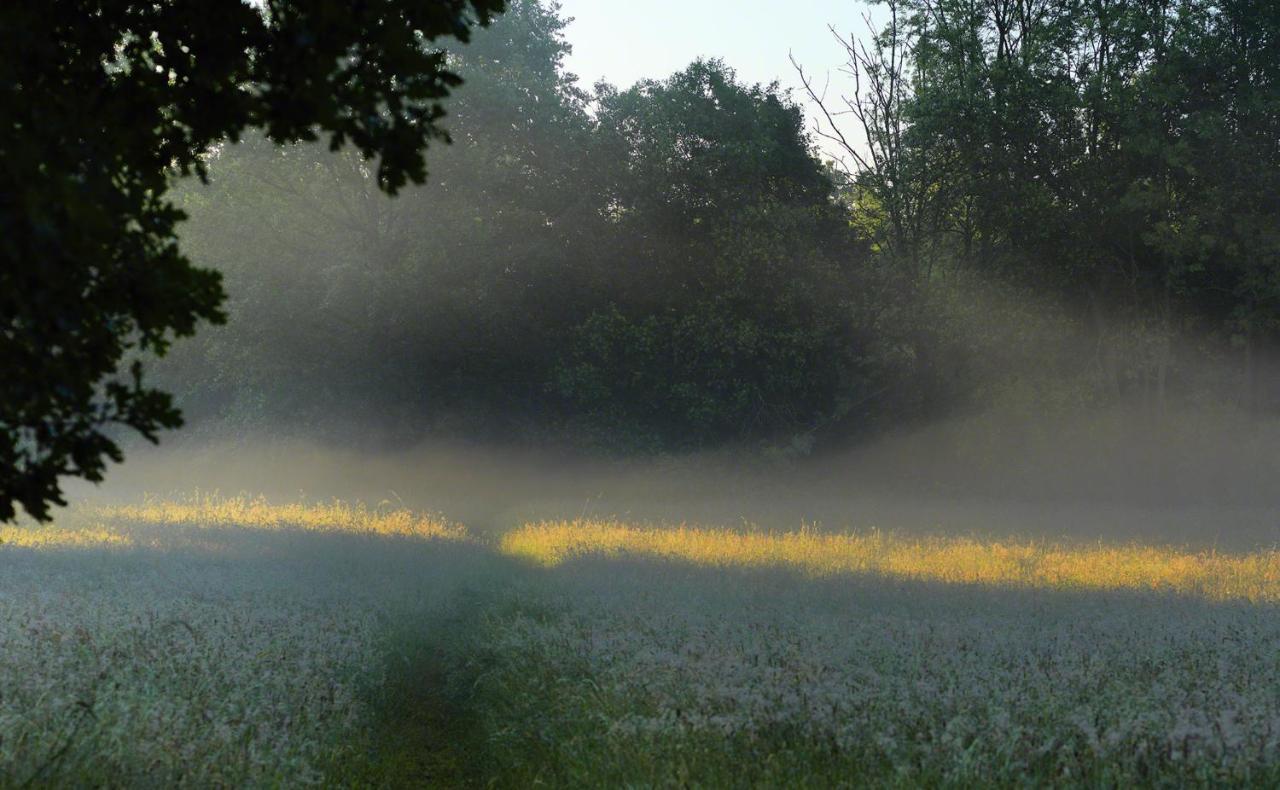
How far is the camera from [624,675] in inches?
319

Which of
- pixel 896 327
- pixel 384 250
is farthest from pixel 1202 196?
pixel 384 250

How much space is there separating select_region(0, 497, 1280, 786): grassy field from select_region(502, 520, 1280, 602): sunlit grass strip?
0.22m

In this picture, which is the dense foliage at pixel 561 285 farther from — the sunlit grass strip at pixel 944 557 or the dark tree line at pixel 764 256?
the sunlit grass strip at pixel 944 557

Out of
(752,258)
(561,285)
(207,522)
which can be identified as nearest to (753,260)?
(752,258)

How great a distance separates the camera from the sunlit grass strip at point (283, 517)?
834 inches

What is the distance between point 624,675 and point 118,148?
→ 5.16m

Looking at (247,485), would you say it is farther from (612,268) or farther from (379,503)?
(612,268)

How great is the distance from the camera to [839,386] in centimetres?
3416

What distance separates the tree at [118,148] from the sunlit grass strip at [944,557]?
11.1 metres

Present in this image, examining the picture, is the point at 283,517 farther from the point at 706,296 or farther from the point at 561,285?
the point at 706,296

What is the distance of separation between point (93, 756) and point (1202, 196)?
3219cm

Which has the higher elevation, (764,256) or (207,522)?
(764,256)

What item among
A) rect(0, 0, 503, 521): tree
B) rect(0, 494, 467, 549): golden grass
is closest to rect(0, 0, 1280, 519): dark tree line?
rect(0, 494, 467, 549): golden grass

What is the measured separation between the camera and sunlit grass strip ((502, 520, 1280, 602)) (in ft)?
48.0
